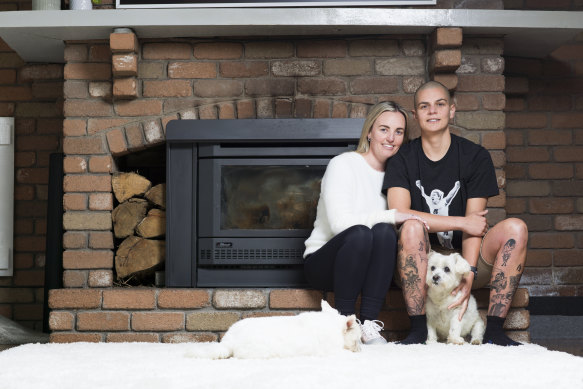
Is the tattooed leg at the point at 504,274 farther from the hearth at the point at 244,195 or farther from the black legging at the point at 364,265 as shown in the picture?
the hearth at the point at 244,195

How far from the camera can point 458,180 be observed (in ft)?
8.43

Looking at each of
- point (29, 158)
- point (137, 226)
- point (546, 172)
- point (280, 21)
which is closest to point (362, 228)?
point (280, 21)

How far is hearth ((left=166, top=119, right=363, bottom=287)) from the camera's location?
2885mm

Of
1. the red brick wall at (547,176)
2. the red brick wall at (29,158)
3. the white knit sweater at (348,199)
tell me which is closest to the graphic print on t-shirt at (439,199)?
the white knit sweater at (348,199)

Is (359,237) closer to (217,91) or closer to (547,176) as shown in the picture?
(217,91)

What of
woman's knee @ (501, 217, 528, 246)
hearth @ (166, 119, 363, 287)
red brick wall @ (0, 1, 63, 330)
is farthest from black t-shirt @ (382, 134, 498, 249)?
red brick wall @ (0, 1, 63, 330)

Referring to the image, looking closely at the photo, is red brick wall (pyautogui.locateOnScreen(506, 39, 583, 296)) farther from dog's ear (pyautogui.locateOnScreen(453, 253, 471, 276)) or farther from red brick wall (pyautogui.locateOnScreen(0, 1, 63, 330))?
red brick wall (pyautogui.locateOnScreen(0, 1, 63, 330))

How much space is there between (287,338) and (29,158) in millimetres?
2159

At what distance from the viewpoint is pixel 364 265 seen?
7.79ft

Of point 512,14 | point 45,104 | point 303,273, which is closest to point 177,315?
point 303,273

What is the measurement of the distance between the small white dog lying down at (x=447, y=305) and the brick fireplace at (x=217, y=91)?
0.66 metres

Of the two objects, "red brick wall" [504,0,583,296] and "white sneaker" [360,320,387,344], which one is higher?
"red brick wall" [504,0,583,296]

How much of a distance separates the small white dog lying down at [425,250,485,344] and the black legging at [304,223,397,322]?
0.15 m

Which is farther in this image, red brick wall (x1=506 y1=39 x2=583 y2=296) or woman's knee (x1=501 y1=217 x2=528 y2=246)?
red brick wall (x1=506 y1=39 x2=583 y2=296)
